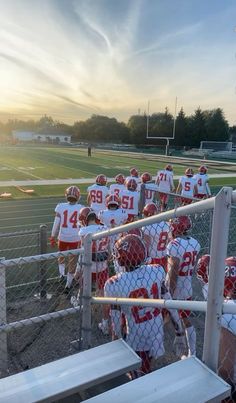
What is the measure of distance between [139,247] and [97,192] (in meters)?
6.29

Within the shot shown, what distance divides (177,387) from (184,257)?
2.66 meters

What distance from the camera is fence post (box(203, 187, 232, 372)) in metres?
1.86

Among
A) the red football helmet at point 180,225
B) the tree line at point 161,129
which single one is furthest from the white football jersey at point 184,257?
the tree line at point 161,129

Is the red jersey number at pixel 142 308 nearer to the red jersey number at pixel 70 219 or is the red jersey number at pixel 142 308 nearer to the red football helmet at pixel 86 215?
the red football helmet at pixel 86 215

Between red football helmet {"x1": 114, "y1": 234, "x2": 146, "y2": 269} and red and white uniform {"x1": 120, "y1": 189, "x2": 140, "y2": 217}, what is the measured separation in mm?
6075

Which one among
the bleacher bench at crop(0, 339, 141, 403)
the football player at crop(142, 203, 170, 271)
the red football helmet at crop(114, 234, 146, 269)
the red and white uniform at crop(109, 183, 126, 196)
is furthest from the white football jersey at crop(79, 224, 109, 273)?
the red and white uniform at crop(109, 183, 126, 196)

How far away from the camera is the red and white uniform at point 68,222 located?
7.10 metres

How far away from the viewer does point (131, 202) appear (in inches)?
364

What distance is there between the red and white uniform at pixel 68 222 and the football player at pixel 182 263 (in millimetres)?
2658

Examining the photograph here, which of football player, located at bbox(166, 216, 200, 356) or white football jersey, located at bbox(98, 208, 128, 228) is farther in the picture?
white football jersey, located at bbox(98, 208, 128, 228)

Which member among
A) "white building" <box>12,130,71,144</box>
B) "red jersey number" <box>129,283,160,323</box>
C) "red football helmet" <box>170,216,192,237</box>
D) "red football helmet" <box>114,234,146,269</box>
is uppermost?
"red football helmet" <box>114,234,146,269</box>

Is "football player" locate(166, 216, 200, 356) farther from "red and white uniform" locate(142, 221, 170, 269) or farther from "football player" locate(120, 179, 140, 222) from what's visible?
"football player" locate(120, 179, 140, 222)

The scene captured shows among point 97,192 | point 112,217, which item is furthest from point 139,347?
point 97,192

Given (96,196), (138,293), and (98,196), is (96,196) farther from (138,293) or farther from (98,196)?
(138,293)
